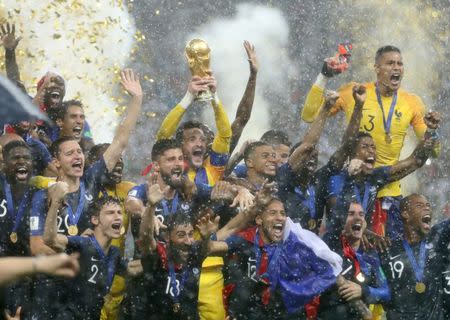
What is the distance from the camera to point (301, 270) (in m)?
8.53

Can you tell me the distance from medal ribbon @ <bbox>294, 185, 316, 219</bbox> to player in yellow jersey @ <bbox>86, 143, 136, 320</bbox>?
3.81 ft

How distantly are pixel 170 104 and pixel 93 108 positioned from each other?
184cm

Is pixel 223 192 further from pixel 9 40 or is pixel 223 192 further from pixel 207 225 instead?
pixel 9 40

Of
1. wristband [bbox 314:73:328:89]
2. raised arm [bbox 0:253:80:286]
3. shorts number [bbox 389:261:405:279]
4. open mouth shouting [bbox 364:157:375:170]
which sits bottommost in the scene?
raised arm [bbox 0:253:80:286]

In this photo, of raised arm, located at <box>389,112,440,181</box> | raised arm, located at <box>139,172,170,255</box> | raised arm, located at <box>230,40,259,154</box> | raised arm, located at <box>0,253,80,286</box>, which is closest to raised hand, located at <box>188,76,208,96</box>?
raised arm, located at <box>230,40,259,154</box>

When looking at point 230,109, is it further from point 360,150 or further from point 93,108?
point 360,150

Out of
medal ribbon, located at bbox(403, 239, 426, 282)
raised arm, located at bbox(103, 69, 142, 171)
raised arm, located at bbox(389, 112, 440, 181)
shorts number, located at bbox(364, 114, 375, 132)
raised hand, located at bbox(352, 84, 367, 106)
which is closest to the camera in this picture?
raised arm, located at bbox(103, 69, 142, 171)

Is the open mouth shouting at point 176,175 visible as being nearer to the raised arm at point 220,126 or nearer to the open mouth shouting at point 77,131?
the raised arm at point 220,126

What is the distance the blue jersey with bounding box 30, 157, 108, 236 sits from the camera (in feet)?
27.4

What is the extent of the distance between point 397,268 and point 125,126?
82.5 inches

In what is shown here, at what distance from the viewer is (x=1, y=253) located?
838 centimetres

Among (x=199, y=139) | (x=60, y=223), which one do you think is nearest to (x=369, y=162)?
(x=199, y=139)

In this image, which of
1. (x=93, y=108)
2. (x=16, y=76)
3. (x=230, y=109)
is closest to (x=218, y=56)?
(x=230, y=109)

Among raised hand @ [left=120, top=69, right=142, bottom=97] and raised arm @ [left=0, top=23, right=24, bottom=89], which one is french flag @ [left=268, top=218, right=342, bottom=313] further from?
raised arm @ [left=0, top=23, right=24, bottom=89]
